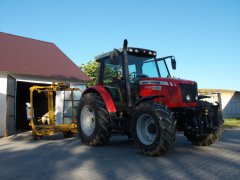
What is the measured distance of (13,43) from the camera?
62.4 feet

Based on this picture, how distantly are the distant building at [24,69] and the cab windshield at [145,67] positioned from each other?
22.8 ft

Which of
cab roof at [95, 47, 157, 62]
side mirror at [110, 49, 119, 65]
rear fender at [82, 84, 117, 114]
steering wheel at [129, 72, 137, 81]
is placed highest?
cab roof at [95, 47, 157, 62]

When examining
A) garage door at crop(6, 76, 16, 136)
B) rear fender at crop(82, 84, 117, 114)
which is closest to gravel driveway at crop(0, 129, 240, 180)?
rear fender at crop(82, 84, 117, 114)

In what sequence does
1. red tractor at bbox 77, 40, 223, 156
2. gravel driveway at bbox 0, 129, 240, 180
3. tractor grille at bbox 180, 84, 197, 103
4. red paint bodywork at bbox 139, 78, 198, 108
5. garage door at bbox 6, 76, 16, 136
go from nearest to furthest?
gravel driveway at bbox 0, 129, 240, 180
red tractor at bbox 77, 40, 223, 156
red paint bodywork at bbox 139, 78, 198, 108
tractor grille at bbox 180, 84, 197, 103
garage door at bbox 6, 76, 16, 136

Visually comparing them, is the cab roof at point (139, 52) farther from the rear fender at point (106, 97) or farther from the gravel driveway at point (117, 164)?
the gravel driveway at point (117, 164)

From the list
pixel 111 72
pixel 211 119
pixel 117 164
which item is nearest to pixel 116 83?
pixel 111 72

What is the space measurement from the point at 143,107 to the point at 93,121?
101 inches

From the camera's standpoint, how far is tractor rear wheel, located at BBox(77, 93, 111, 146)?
340 inches

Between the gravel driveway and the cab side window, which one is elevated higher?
the cab side window

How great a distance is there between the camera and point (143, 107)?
7.42m

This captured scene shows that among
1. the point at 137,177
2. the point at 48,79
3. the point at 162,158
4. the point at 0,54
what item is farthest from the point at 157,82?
the point at 0,54

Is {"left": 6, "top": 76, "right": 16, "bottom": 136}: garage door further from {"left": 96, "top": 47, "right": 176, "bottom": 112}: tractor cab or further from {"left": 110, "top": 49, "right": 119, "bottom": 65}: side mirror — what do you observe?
{"left": 110, "top": 49, "right": 119, "bottom": 65}: side mirror

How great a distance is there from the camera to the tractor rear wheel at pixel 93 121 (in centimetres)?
865

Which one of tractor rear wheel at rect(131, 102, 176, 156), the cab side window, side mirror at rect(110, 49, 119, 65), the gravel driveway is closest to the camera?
Result: the gravel driveway
